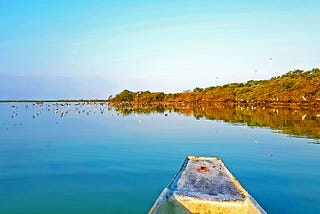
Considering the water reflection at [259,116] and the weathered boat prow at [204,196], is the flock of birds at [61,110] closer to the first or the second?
the water reflection at [259,116]

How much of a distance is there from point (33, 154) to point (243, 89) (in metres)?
69.7

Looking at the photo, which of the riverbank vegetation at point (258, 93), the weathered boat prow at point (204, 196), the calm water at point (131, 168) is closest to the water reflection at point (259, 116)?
the calm water at point (131, 168)

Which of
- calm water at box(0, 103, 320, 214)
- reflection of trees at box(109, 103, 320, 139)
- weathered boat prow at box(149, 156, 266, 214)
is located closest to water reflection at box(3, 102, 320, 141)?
reflection of trees at box(109, 103, 320, 139)

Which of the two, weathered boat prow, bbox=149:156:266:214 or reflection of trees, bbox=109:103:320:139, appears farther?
reflection of trees, bbox=109:103:320:139

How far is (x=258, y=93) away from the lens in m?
69.9

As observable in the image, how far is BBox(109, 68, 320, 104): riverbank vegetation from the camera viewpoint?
58.4 metres

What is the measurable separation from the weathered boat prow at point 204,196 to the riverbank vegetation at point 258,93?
5054 centimetres

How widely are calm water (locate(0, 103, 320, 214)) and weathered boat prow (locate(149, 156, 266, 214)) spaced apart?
116 centimetres

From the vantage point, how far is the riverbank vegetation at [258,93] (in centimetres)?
5836

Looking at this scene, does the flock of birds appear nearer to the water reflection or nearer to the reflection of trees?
the water reflection

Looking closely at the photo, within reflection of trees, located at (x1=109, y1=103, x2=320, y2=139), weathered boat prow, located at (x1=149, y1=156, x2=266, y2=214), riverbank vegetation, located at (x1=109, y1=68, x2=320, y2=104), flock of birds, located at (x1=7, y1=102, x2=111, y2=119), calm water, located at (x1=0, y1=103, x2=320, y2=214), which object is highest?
riverbank vegetation, located at (x1=109, y1=68, x2=320, y2=104)

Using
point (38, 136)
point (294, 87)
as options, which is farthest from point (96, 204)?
point (294, 87)

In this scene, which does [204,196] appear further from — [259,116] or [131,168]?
[259,116]

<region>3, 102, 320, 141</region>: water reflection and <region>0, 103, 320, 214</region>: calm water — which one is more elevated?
<region>3, 102, 320, 141</region>: water reflection
